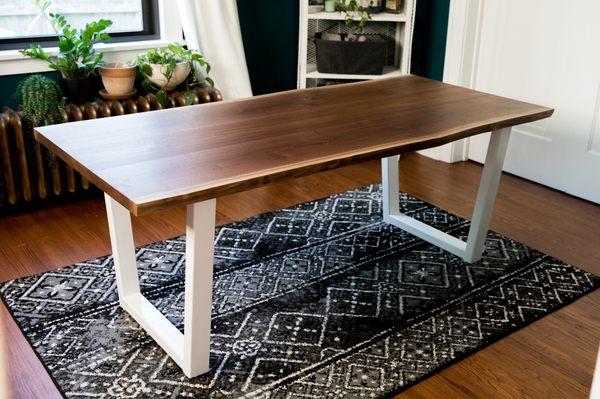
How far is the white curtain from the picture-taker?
343 centimetres

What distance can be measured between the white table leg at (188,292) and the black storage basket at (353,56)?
193cm

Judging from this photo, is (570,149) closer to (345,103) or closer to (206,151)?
(345,103)

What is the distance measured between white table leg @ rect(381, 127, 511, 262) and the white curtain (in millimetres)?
1114

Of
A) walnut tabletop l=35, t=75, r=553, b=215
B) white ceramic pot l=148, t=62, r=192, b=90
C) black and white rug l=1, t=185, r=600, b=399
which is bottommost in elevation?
black and white rug l=1, t=185, r=600, b=399

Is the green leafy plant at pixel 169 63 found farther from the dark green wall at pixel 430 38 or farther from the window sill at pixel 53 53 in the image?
the dark green wall at pixel 430 38

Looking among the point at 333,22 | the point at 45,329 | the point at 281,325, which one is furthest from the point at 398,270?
the point at 333,22

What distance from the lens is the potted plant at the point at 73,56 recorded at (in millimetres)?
3057

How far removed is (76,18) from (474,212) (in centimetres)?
227

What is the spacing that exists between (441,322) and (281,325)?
1.82ft

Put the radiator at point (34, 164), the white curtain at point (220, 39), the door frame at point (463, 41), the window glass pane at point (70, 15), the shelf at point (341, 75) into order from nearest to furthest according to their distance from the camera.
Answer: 1. the radiator at point (34, 164)
2. the window glass pane at point (70, 15)
3. the white curtain at point (220, 39)
4. the door frame at point (463, 41)
5. the shelf at point (341, 75)

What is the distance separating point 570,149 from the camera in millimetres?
3338

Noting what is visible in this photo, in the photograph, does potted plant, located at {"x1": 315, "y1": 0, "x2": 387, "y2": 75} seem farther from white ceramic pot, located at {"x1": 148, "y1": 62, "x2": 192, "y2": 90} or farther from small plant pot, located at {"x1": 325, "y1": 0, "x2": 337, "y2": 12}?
white ceramic pot, located at {"x1": 148, "y1": 62, "x2": 192, "y2": 90}

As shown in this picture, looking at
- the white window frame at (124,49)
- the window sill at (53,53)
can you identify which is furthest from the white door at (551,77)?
the window sill at (53,53)

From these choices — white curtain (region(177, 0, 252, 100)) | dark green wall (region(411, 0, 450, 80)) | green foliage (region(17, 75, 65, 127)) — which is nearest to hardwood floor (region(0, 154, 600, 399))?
green foliage (region(17, 75, 65, 127))
